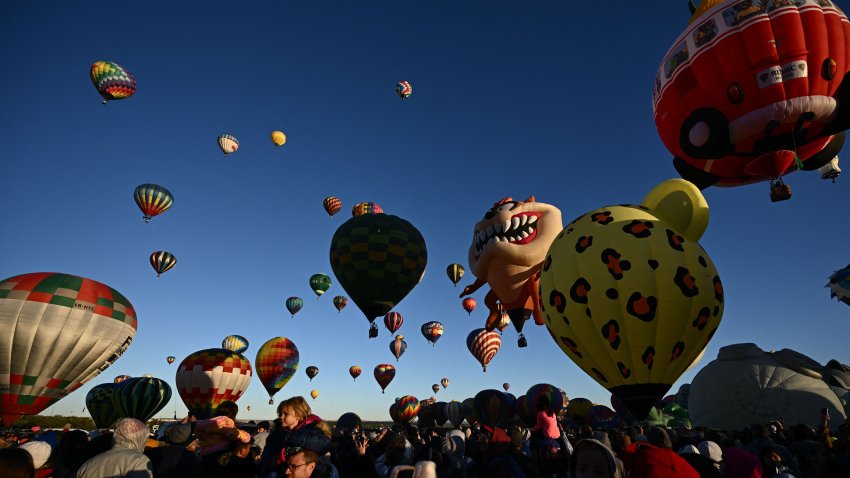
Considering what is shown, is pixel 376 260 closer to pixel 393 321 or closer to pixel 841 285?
pixel 393 321

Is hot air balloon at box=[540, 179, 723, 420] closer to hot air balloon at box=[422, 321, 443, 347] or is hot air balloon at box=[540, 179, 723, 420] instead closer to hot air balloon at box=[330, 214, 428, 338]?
hot air balloon at box=[330, 214, 428, 338]

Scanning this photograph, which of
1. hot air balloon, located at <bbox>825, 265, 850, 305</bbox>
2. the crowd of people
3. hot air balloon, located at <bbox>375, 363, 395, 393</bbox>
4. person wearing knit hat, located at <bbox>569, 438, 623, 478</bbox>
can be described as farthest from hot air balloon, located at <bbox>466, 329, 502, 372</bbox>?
person wearing knit hat, located at <bbox>569, 438, 623, 478</bbox>

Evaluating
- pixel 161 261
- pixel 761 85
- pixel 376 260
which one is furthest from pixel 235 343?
pixel 761 85

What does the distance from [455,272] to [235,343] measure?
22.7 meters

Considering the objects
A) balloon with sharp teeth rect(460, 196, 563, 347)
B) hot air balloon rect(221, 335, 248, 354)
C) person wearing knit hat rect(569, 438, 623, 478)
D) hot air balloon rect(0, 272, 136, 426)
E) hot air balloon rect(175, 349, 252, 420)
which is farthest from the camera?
hot air balloon rect(221, 335, 248, 354)

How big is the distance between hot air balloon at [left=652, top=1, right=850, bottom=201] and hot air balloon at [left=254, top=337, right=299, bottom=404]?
72.1ft

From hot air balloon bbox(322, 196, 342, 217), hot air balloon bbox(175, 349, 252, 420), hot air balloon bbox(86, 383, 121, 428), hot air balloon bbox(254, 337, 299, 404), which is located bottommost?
hot air balloon bbox(86, 383, 121, 428)

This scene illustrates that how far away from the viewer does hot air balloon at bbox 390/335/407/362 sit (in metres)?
37.1

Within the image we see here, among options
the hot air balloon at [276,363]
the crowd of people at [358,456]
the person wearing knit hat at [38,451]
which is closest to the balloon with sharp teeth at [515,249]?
the crowd of people at [358,456]

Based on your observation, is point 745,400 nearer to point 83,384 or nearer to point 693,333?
point 693,333

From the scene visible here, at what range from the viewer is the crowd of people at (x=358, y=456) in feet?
8.05

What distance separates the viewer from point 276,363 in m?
25.0

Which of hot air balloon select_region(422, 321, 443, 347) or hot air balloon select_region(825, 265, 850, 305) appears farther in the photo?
hot air balloon select_region(422, 321, 443, 347)

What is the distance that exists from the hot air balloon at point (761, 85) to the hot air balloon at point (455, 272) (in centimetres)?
1756
